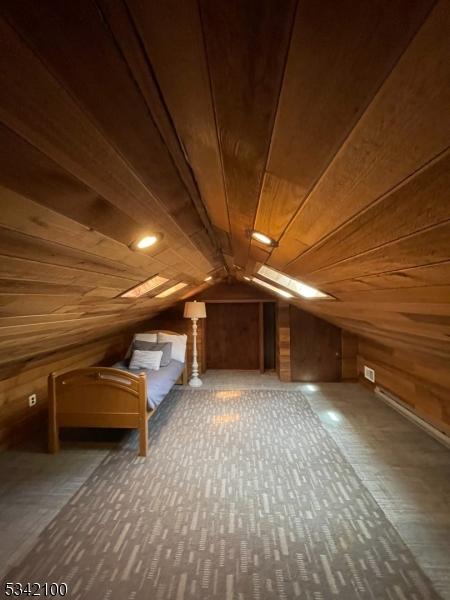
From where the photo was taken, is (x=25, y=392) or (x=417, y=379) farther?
(x=417, y=379)

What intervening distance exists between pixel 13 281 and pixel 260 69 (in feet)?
3.57

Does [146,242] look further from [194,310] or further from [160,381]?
[194,310]

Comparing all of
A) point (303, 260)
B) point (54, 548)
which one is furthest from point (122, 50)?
point (54, 548)

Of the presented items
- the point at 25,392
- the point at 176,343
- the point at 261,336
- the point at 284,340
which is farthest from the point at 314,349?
the point at 25,392

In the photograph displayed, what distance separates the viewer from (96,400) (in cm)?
268

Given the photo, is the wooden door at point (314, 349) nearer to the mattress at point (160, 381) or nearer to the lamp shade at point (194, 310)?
the lamp shade at point (194, 310)

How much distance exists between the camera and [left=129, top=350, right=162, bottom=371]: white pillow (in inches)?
155

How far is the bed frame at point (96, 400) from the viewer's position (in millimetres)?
2645

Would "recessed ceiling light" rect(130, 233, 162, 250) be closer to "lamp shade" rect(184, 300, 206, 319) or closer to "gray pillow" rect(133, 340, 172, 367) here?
"gray pillow" rect(133, 340, 172, 367)

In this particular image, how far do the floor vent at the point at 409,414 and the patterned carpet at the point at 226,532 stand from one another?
99 centimetres

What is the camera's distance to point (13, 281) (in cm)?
108

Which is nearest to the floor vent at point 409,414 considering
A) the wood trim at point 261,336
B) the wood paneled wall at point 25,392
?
the wood trim at point 261,336

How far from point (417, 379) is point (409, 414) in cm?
42

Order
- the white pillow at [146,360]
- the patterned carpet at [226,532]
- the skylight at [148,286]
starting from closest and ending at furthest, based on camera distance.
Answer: the patterned carpet at [226,532] < the skylight at [148,286] < the white pillow at [146,360]
